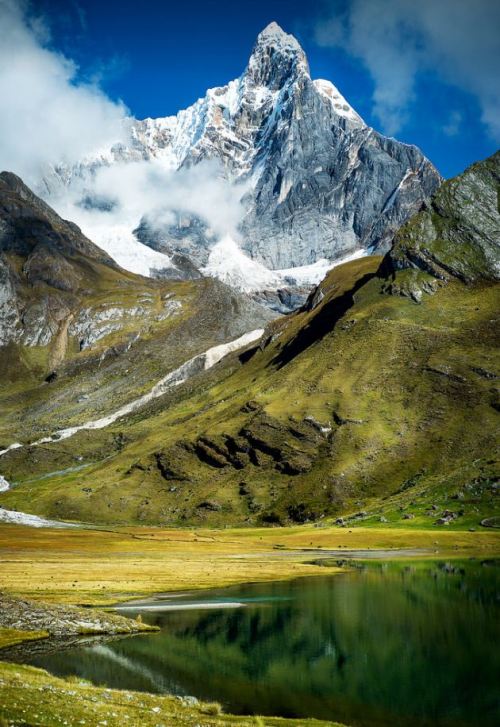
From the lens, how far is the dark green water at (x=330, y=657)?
43469 mm

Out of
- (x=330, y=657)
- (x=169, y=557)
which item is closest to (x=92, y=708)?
(x=330, y=657)

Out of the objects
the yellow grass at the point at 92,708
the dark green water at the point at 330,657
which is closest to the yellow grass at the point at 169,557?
the dark green water at the point at 330,657

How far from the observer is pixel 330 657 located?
5559cm

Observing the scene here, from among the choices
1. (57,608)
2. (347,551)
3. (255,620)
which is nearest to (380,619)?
(255,620)

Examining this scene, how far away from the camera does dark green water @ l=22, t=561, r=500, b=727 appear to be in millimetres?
43469

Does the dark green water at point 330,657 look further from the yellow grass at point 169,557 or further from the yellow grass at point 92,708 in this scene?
the yellow grass at point 169,557

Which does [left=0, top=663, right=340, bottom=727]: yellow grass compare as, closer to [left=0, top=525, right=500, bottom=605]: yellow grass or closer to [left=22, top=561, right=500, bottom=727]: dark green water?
[left=22, top=561, right=500, bottom=727]: dark green water

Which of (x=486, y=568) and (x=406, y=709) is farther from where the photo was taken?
(x=486, y=568)

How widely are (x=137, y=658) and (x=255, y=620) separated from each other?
19566 mm

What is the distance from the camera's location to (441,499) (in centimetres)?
19238

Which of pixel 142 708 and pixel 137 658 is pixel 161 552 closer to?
pixel 137 658

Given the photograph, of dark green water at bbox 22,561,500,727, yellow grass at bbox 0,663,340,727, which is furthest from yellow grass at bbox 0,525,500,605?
yellow grass at bbox 0,663,340,727

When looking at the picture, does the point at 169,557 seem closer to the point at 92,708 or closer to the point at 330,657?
the point at 330,657

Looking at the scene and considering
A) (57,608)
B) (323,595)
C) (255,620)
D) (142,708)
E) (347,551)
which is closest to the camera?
(142,708)
